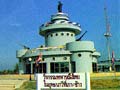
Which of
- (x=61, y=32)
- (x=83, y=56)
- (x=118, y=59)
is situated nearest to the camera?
(x=83, y=56)

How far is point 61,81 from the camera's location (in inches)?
552

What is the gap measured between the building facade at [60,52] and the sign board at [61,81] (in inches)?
1614

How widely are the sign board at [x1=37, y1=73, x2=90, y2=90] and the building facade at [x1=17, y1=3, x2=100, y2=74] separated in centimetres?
4100

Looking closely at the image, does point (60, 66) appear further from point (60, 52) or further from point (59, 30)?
point (59, 30)

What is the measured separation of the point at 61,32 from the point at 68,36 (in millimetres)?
1737

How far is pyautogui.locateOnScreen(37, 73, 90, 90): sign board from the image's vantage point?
45.5ft

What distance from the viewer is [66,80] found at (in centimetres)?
1397

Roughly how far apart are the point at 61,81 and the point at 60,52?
1767 inches

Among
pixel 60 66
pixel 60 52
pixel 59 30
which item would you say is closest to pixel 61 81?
pixel 60 52

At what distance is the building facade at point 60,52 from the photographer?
193ft

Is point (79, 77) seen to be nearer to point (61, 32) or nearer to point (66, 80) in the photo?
point (66, 80)

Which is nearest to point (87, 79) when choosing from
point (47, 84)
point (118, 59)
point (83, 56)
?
point (47, 84)

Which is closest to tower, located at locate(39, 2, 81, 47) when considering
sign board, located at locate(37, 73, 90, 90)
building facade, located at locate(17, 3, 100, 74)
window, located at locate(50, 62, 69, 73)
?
building facade, located at locate(17, 3, 100, 74)

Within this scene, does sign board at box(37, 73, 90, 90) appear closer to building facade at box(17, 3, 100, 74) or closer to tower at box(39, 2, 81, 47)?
building facade at box(17, 3, 100, 74)
